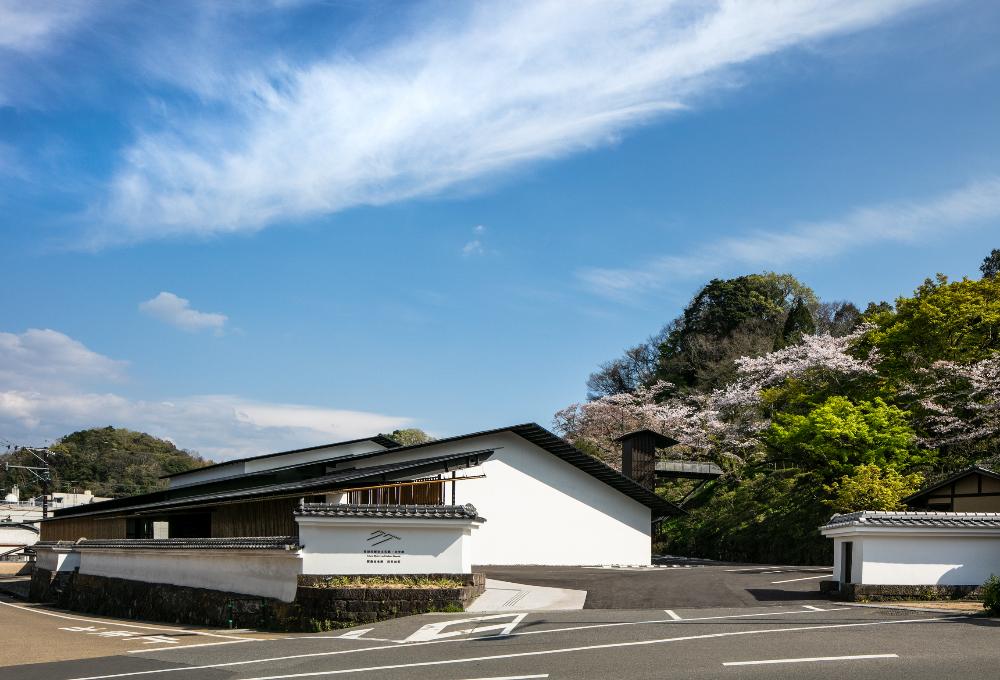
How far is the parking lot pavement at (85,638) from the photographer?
16.7 m

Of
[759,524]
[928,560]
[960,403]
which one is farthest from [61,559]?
[960,403]

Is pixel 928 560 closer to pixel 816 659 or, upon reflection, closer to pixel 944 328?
pixel 816 659

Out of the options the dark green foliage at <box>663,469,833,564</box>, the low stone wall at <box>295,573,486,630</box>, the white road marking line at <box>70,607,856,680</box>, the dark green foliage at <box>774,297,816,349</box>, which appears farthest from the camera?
the dark green foliage at <box>774,297,816,349</box>

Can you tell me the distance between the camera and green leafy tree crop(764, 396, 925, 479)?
30750 mm

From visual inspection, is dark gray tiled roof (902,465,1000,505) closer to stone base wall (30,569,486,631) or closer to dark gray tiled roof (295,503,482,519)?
stone base wall (30,569,486,631)

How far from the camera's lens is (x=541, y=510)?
3372cm

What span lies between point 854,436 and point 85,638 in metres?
25.1

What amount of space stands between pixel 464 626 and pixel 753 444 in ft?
109

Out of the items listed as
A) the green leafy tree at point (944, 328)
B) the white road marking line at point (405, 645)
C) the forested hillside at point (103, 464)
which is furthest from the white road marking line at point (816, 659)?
the forested hillside at point (103, 464)

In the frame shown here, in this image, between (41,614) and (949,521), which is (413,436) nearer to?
(41,614)

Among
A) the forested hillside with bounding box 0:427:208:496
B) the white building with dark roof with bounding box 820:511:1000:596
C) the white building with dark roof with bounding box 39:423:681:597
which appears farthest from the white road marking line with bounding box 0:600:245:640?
the forested hillside with bounding box 0:427:208:496

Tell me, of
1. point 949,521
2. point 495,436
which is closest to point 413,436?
point 495,436

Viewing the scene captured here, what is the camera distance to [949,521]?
1858 cm

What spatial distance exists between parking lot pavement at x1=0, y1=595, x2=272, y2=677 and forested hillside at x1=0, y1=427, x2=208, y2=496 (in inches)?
2607
